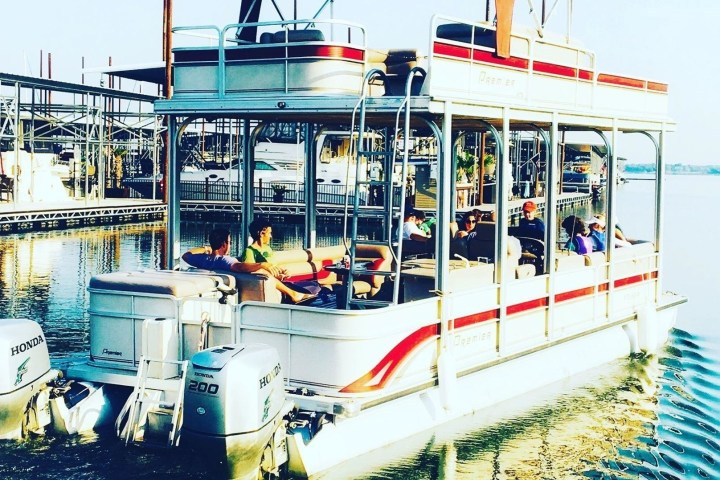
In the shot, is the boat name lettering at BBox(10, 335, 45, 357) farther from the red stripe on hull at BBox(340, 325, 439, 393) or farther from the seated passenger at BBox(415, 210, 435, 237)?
the seated passenger at BBox(415, 210, 435, 237)

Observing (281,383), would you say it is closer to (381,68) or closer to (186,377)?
(186,377)

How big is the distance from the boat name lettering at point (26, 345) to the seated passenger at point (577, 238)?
24.3ft

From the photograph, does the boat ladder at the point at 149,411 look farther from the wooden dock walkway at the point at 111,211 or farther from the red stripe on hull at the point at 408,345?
the wooden dock walkway at the point at 111,211

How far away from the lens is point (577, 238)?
13.9 meters

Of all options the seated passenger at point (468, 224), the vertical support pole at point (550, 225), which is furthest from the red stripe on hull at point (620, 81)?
the seated passenger at point (468, 224)

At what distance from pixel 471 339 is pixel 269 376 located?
302 cm

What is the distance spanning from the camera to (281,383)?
8.50 m

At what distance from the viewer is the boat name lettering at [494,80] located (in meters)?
10.4

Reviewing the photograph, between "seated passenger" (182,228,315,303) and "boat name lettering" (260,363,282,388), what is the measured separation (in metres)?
1.97

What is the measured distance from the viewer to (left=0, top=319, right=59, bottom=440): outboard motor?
8.99 meters

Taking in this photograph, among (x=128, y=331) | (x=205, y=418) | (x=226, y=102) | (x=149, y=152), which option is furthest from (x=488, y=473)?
(x=149, y=152)

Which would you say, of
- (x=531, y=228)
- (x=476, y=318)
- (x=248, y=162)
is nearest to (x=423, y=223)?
(x=531, y=228)

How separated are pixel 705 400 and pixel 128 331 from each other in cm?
766

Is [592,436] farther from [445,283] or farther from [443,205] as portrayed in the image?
[443,205]
